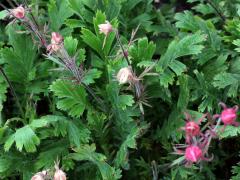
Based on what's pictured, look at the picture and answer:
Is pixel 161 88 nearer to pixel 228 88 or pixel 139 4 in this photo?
pixel 228 88

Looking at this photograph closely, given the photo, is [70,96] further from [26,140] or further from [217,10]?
[217,10]

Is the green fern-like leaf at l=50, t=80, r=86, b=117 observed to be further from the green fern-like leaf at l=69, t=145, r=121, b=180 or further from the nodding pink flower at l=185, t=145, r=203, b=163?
the nodding pink flower at l=185, t=145, r=203, b=163

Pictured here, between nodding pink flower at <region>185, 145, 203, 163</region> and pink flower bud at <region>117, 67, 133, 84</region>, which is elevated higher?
pink flower bud at <region>117, 67, 133, 84</region>

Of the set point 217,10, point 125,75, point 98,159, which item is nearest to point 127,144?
point 98,159

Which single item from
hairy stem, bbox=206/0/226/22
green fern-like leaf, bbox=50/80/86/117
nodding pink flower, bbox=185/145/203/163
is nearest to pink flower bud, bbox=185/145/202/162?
nodding pink flower, bbox=185/145/203/163

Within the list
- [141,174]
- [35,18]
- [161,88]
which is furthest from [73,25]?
[141,174]

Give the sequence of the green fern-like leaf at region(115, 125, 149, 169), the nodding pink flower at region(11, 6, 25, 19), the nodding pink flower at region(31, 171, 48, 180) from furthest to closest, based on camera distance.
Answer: the green fern-like leaf at region(115, 125, 149, 169) < the nodding pink flower at region(11, 6, 25, 19) < the nodding pink flower at region(31, 171, 48, 180)

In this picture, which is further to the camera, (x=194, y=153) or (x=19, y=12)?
(x=19, y=12)

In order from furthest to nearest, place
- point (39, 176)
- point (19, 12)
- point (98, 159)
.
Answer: point (98, 159), point (19, 12), point (39, 176)

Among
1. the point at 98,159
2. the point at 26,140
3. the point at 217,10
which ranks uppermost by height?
the point at 217,10
